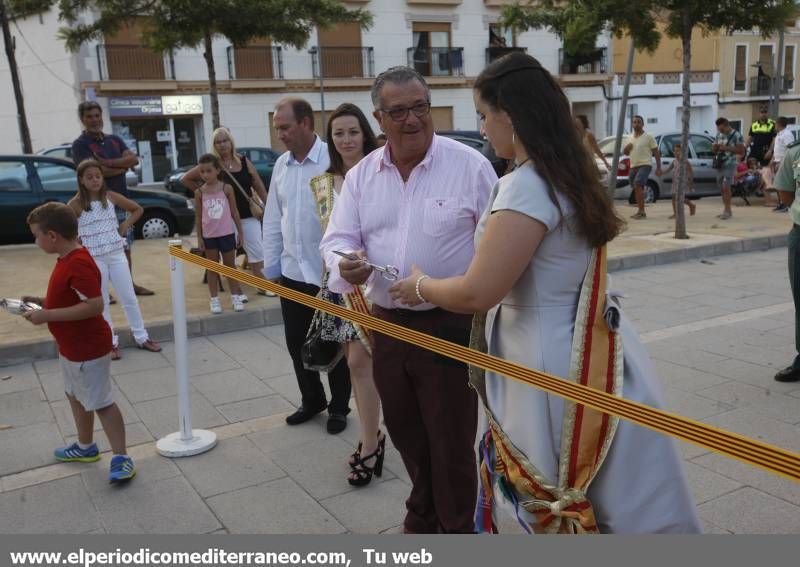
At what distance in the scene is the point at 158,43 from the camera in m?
13.2

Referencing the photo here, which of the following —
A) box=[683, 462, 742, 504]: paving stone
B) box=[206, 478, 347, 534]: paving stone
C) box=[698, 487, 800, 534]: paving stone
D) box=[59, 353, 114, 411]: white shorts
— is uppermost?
box=[59, 353, 114, 411]: white shorts

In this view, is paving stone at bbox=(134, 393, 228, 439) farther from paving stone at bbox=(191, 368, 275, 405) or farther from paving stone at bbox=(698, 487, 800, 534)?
paving stone at bbox=(698, 487, 800, 534)

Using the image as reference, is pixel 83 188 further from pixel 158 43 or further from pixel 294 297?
pixel 158 43

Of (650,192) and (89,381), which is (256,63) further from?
(89,381)

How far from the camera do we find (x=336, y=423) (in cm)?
443

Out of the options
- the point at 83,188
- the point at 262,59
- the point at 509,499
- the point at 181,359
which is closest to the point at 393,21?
the point at 262,59

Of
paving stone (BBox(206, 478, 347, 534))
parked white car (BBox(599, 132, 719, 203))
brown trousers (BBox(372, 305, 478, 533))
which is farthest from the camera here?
parked white car (BBox(599, 132, 719, 203))

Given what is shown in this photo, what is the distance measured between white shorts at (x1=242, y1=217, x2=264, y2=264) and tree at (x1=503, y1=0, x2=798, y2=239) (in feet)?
19.1

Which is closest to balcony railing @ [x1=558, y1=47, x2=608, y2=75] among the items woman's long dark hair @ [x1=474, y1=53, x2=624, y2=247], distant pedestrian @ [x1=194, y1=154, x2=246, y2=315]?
distant pedestrian @ [x1=194, y1=154, x2=246, y2=315]

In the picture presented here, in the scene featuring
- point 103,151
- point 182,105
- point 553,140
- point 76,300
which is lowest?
point 76,300

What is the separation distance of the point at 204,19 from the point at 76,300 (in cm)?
978

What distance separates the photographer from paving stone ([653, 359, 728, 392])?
16.5ft

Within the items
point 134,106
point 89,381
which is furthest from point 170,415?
point 134,106

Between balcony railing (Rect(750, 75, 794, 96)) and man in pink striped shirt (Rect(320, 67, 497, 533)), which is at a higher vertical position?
balcony railing (Rect(750, 75, 794, 96))
